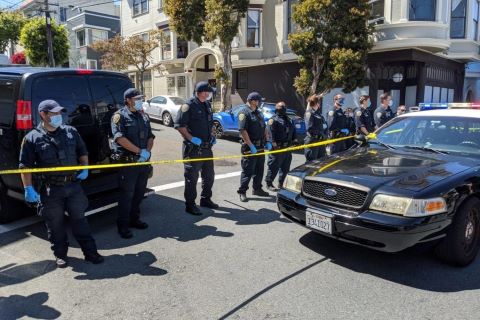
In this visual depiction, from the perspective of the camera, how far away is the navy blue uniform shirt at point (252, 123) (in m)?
6.77

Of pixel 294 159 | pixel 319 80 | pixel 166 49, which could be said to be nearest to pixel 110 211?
pixel 294 159

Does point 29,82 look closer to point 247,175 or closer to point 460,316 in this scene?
point 247,175

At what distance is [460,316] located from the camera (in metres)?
3.26

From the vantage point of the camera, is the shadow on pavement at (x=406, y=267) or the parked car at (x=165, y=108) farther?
the parked car at (x=165, y=108)

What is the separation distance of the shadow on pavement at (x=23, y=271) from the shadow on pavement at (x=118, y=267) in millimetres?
240

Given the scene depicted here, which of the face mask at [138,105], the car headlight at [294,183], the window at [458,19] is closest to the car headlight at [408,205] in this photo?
the car headlight at [294,183]

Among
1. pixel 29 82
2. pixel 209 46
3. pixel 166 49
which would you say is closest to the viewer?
pixel 29 82

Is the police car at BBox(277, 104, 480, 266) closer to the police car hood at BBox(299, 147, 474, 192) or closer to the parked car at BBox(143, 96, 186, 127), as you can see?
the police car hood at BBox(299, 147, 474, 192)

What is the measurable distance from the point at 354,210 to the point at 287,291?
994 millimetres

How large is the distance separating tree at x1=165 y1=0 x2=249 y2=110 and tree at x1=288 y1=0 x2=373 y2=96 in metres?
3.10

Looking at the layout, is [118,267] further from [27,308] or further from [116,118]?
[116,118]

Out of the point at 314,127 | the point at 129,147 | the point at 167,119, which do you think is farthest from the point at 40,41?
the point at 129,147

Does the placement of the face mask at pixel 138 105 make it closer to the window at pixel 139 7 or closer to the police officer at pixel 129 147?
the police officer at pixel 129 147

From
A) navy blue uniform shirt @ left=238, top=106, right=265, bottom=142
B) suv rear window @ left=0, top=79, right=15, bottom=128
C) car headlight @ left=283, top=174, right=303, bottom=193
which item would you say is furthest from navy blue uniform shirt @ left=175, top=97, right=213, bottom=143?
suv rear window @ left=0, top=79, right=15, bottom=128
